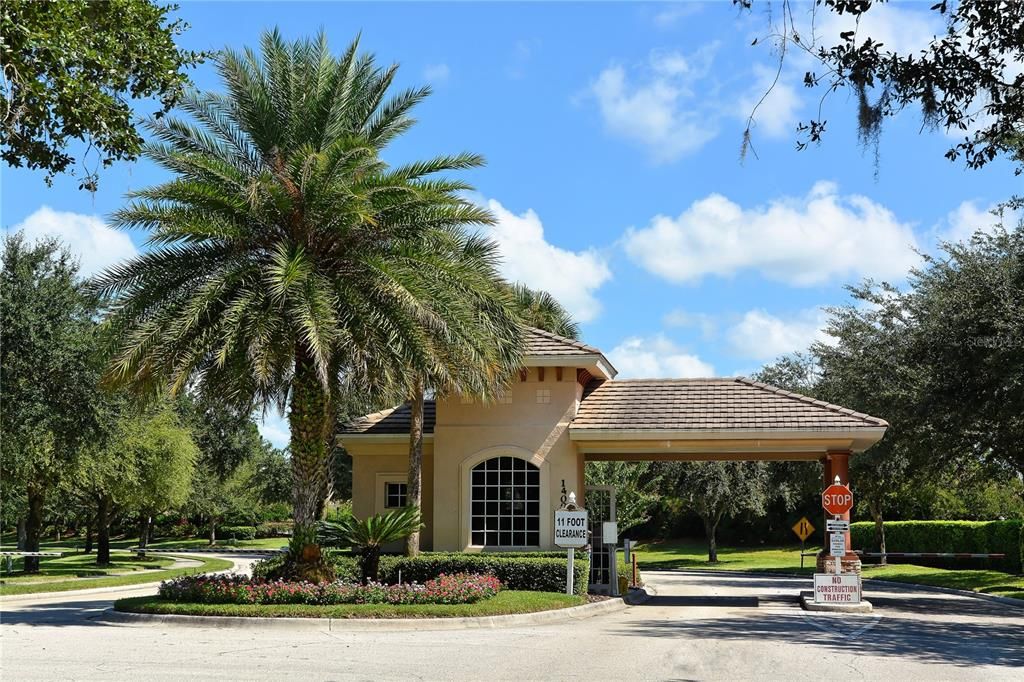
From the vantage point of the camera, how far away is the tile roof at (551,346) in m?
22.8

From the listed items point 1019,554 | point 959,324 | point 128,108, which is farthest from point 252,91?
point 1019,554

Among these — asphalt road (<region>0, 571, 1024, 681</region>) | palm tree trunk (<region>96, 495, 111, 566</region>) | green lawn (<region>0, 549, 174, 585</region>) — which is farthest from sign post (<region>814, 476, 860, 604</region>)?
palm tree trunk (<region>96, 495, 111, 566</region>)

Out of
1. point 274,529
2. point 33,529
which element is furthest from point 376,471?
point 274,529

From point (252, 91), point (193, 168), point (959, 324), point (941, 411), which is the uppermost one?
point (252, 91)

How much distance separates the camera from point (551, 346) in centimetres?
2322

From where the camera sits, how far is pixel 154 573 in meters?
33.8

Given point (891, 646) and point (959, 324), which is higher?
point (959, 324)

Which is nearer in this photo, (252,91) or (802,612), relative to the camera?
(252,91)

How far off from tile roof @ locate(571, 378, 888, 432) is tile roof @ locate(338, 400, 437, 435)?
395 centimetres

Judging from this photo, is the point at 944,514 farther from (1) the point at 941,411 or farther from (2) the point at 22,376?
(2) the point at 22,376

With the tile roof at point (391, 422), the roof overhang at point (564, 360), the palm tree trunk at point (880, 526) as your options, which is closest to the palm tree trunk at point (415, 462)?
the tile roof at point (391, 422)

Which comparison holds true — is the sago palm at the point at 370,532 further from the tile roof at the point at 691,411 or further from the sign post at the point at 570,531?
the tile roof at the point at 691,411

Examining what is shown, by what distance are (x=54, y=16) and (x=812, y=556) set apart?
A: 161 feet

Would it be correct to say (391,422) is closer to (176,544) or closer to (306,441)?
(306,441)
